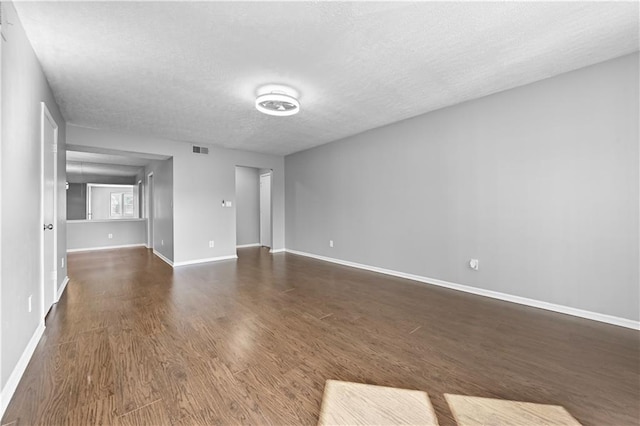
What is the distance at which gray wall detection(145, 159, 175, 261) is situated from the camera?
213 inches

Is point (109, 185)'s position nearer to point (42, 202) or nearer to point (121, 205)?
point (121, 205)

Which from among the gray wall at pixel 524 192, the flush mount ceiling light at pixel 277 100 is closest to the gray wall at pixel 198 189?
the flush mount ceiling light at pixel 277 100

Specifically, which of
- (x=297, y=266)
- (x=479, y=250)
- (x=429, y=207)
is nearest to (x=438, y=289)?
(x=479, y=250)

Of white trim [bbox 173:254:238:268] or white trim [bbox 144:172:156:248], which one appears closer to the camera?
white trim [bbox 173:254:238:268]

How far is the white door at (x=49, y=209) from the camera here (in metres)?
2.55

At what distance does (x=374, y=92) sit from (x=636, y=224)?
2.82m

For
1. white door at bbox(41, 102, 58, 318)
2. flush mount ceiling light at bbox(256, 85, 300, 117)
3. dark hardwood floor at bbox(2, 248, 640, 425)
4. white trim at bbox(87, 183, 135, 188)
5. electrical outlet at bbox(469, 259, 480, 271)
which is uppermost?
flush mount ceiling light at bbox(256, 85, 300, 117)

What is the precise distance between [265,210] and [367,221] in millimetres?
3642

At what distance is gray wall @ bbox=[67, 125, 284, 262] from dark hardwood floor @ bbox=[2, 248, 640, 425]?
78.5 inches

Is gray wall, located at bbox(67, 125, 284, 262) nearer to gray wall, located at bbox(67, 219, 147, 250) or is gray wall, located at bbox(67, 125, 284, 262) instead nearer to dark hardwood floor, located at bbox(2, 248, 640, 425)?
dark hardwood floor, located at bbox(2, 248, 640, 425)

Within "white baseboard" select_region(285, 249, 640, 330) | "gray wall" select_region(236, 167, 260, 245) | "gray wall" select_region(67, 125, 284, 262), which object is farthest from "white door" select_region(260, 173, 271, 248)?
"white baseboard" select_region(285, 249, 640, 330)

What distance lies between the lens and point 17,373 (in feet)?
5.65

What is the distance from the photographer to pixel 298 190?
21.3 feet

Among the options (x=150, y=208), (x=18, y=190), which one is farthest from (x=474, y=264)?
(x=150, y=208)
